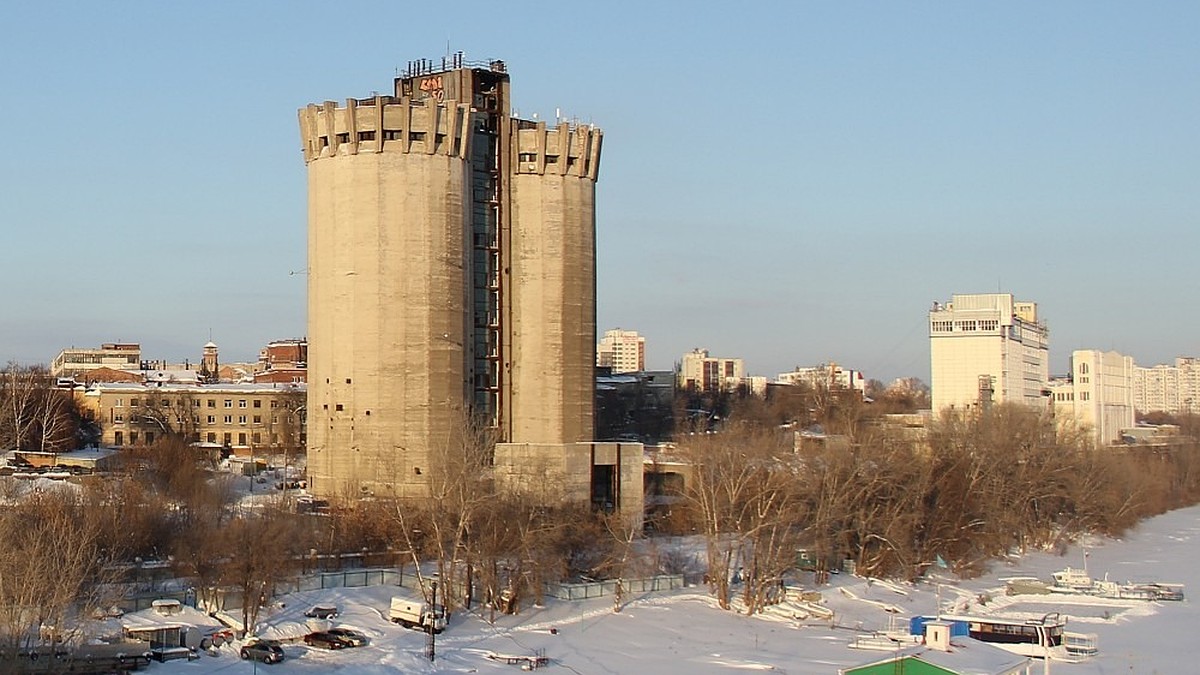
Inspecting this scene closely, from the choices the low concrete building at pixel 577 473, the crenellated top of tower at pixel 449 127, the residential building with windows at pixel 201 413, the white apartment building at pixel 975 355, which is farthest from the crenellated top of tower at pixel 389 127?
the white apartment building at pixel 975 355

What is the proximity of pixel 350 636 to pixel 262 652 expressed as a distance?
3.36 m

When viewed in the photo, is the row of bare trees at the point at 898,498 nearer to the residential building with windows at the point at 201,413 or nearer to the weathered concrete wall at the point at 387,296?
the weathered concrete wall at the point at 387,296

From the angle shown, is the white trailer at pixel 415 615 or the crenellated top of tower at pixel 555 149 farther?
the crenellated top of tower at pixel 555 149

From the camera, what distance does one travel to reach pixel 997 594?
61.6 metres

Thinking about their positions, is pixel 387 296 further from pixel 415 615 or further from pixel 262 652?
pixel 262 652

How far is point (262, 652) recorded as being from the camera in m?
40.7

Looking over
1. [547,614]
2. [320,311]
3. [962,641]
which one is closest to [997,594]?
[962,641]

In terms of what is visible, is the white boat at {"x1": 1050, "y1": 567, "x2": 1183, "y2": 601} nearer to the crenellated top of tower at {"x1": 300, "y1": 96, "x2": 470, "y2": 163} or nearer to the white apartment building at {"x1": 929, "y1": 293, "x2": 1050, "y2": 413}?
the crenellated top of tower at {"x1": 300, "y1": 96, "x2": 470, "y2": 163}

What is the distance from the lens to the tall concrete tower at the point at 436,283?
64.8 metres

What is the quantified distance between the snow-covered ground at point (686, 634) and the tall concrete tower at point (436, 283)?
13.7 meters

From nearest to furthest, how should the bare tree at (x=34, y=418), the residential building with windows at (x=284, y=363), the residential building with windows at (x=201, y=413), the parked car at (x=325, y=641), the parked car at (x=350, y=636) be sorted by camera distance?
1. the parked car at (x=325, y=641)
2. the parked car at (x=350, y=636)
3. the bare tree at (x=34, y=418)
4. the residential building with windows at (x=201, y=413)
5. the residential building with windows at (x=284, y=363)

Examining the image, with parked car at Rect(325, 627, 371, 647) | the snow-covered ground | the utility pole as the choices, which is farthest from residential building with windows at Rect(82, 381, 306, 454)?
parked car at Rect(325, 627, 371, 647)

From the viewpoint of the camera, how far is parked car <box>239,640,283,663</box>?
133 ft

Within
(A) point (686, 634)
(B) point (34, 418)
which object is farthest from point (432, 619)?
(B) point (34, 418)
